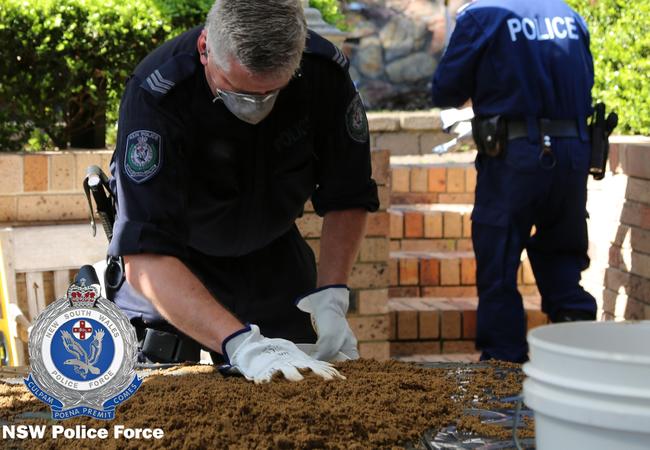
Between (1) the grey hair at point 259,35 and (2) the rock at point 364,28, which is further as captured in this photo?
(2) the rock at point 364,28

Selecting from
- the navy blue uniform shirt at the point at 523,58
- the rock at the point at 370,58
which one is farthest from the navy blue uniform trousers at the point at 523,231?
the rock at the point at 370,58

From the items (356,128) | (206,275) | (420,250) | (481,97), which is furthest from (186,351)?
(420,250)

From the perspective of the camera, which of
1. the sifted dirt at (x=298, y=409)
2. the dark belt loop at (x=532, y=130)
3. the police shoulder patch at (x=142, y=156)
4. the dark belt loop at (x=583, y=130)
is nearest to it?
the sifted dirt at (x=298, y=409)

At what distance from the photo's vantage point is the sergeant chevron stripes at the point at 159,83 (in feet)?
9.02

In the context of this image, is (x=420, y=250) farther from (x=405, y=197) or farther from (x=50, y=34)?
(x=50, y=34)

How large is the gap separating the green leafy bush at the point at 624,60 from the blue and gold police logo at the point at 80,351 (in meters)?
3.54

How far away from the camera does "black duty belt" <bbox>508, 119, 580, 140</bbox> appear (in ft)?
14.7

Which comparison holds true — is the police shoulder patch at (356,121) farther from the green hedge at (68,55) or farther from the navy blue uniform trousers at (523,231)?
the green hedge at (68,55)

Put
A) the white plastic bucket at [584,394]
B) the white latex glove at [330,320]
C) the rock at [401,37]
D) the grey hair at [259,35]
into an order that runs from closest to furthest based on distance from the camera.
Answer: the white plastic bucket at [584,394], the grey hair at [259,35], the white latex glove at [330,320], the rock at [401,37]

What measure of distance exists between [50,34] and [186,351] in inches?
86.3

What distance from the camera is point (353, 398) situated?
84.7 inches

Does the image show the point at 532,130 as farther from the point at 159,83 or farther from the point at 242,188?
the point at 159,83

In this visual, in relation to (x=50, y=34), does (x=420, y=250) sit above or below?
below

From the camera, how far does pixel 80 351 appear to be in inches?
84.8
